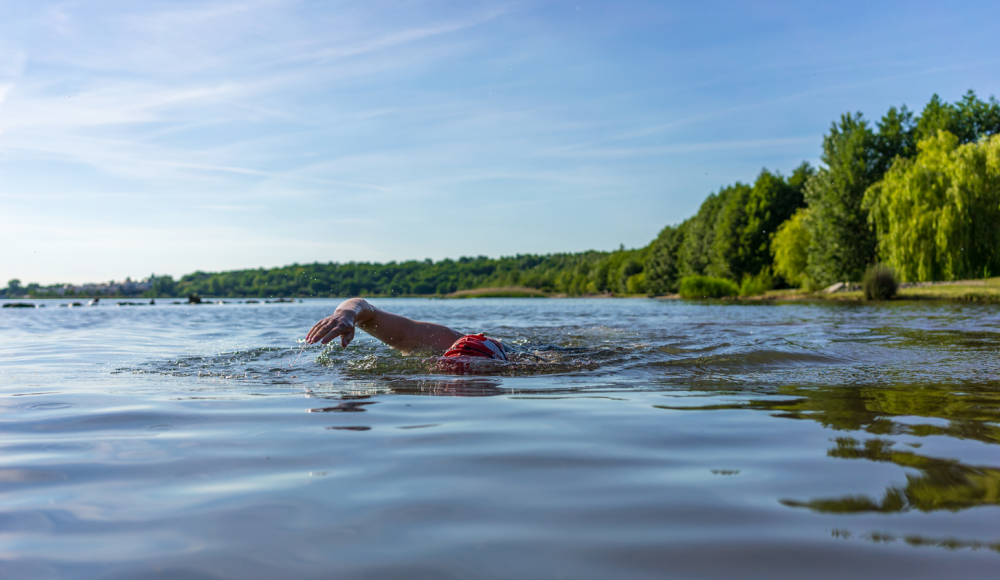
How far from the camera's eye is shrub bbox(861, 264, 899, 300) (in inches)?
1076

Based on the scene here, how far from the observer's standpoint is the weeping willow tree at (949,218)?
89.0 ft

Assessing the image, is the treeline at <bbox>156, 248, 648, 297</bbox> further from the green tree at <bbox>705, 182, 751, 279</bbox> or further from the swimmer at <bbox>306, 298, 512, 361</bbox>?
the green tree at <bbox>705, 182, 751, 279</bbox>

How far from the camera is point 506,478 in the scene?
213 cm

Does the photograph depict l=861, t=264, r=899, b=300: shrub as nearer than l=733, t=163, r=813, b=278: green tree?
Yes

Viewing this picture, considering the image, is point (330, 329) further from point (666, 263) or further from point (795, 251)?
point (666, 263)

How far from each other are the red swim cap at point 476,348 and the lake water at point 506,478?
110cm

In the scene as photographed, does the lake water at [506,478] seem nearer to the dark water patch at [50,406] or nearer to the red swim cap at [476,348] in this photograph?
the dark water patch at [50,406]

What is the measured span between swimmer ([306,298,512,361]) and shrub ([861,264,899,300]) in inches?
1095

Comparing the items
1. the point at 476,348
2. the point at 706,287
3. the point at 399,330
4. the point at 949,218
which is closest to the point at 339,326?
the point at 476,348

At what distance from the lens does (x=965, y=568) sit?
1322 millimetres

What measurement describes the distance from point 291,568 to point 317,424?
171cm

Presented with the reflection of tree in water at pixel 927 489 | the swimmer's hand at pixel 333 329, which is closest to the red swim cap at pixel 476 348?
the swimmer's hand at pixel 333 329

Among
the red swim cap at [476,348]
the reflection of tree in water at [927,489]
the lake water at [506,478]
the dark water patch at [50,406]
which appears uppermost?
the red swim cap at [476,348]

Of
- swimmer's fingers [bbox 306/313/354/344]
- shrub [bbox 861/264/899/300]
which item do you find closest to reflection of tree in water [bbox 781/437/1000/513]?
swimmer's fingers [bbox 306/313/354/344]
